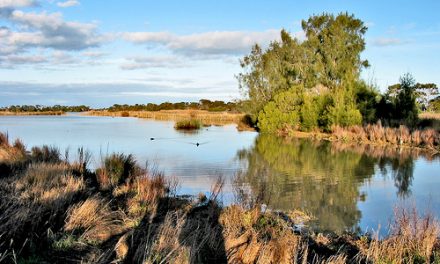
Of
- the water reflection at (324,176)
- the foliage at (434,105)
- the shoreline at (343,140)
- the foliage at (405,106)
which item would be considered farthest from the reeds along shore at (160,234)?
the foliage at (434,105)

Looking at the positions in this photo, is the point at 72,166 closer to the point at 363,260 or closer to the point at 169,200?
the point at 169,200

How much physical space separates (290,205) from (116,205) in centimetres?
379

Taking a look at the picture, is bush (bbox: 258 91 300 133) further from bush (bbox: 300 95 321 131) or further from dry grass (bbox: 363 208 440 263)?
dry grass (bbox: 363 208 440 263)

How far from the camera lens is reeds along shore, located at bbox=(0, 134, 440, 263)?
5.14 m

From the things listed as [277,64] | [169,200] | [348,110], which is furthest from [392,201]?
[277,64]

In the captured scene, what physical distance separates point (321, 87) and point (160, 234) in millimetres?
33995

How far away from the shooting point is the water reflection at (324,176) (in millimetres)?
9570

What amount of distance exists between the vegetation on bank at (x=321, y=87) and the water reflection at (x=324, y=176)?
6.84 m

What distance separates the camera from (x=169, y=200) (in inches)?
366

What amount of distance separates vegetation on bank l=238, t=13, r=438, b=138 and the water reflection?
6.84 metres

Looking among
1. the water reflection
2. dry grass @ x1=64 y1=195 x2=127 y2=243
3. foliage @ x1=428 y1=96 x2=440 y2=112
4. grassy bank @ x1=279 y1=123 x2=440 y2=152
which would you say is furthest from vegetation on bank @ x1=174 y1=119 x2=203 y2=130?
dry grass @ x1=64 y1=195 x2=127 y2=243

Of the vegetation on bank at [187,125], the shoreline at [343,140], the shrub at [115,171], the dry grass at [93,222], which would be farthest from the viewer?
the vegetation on bank at [187,125]

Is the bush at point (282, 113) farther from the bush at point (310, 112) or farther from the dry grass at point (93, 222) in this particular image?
the dry grass at point (93, 222)

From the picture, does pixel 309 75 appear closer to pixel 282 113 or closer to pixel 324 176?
pixel 282 113
